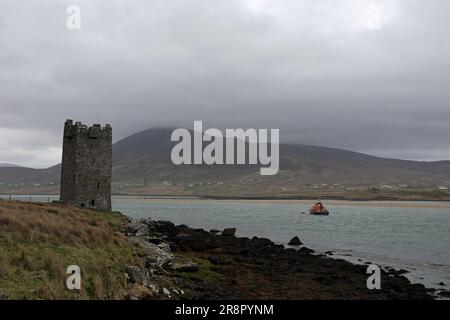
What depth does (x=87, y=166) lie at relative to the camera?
50.2 m

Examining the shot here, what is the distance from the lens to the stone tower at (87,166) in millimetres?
49562

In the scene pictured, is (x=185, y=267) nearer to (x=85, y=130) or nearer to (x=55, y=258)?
(x=55, y=258)

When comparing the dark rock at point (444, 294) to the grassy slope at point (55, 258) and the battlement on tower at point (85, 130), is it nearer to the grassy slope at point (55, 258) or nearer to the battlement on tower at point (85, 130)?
the grassy slope at point (55, 258)

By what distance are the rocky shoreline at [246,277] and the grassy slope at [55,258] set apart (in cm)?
105

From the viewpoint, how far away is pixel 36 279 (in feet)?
53.5

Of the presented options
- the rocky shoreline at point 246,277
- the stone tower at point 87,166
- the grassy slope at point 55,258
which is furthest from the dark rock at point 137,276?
the stone tower at point 87,166

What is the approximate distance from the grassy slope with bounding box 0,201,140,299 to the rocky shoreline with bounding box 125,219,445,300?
1.05 metres

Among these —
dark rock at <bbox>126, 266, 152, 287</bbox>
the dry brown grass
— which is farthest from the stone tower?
dark rock at <bbox>126, 266, 152, 287</bbox>

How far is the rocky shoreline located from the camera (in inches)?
798

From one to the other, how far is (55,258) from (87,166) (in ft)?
109

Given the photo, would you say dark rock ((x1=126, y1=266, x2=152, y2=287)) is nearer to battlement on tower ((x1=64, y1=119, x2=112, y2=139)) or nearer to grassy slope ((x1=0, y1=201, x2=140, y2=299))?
grassy slope ((x1=0, y1=201, x2=140, y2=299))

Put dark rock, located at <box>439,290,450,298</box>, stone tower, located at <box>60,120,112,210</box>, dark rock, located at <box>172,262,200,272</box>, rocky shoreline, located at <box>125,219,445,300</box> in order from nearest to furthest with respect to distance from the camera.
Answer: rocky shoreline, located at <box>125,219,445,300</box> → dark rock, located at <box>172,262,200,272</box> → dark rock, located at <box>439,290,450,298</box> → stone tower, located at <box>60,120,112,210</box>
